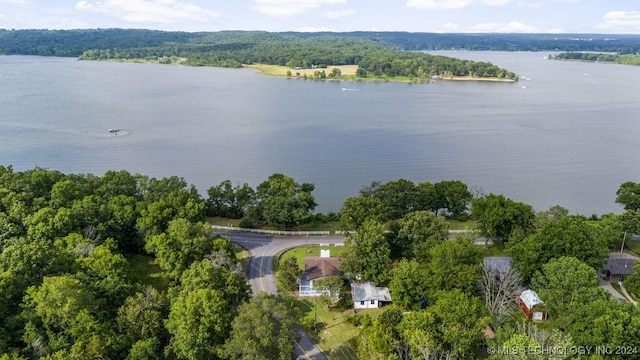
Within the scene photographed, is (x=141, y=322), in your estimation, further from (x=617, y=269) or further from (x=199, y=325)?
(x=617, y=269)

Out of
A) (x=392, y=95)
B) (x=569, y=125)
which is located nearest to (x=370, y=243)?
(x=569, y=125)

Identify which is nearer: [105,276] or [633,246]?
[105,276]

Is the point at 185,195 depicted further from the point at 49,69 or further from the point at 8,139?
the point at 49,69

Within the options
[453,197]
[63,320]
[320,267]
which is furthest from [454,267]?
[63,320]

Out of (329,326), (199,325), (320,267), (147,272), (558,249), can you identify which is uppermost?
(558,249)

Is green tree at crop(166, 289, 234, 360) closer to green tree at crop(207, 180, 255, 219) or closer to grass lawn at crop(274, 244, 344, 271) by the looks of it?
grass lawn at crop(274, 244, 344, 271)

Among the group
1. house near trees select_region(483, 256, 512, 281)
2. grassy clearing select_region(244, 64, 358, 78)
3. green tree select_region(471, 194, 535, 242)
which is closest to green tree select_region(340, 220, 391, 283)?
house near trees select_region(483, 256, 512, 281)
